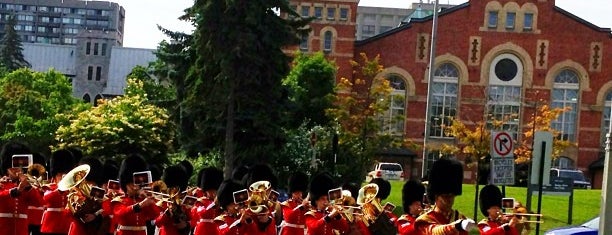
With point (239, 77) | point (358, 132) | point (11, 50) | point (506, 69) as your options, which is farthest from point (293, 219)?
point (11, 50)

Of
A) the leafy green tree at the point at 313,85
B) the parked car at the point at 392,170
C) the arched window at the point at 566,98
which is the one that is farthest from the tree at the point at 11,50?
the arched window at the point at 566,98

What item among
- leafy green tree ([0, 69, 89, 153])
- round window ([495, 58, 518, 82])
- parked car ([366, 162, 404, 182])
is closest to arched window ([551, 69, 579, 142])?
round window ([495, 58, 518, 82])

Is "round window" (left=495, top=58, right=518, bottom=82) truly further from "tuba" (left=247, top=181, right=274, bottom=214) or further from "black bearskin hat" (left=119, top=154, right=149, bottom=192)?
"tuba" (left=247, top=181, right=274, bottom=214)

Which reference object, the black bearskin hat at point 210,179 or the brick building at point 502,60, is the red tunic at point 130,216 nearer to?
the black bearskin hat at point 210,179

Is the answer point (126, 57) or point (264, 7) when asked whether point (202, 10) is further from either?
point (126, 57)

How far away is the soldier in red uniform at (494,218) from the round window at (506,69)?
2154 inches

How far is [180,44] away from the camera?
38438mm

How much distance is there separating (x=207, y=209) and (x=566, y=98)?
2160 inches

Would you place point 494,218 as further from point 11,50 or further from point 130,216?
point 11,50

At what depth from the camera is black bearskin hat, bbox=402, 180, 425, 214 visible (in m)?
11.5

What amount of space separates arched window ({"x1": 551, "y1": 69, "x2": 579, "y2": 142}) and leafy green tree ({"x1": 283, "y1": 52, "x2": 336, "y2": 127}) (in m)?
17.1

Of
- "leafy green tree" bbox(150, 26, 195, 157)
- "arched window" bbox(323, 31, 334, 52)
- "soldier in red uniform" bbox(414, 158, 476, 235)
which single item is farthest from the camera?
"arched window" bbox(323, 31, 334, 52)

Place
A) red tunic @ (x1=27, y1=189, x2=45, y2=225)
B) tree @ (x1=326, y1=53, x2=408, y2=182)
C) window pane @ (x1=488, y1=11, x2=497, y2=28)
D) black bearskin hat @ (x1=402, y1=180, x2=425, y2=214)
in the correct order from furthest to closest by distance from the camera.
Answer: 1. window pane @ (x1=488, y1=11, x2=497, y2=28)
2. tree @ (x1=326, y1=53, x2=408, y2=182)
3. red tunic @ (x1=27, y1=189, x2=45, y2=225)
4. black bearskin hat @ (x1=402, y1=180, x2=425, y2=214)

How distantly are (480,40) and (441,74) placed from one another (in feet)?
11.0
